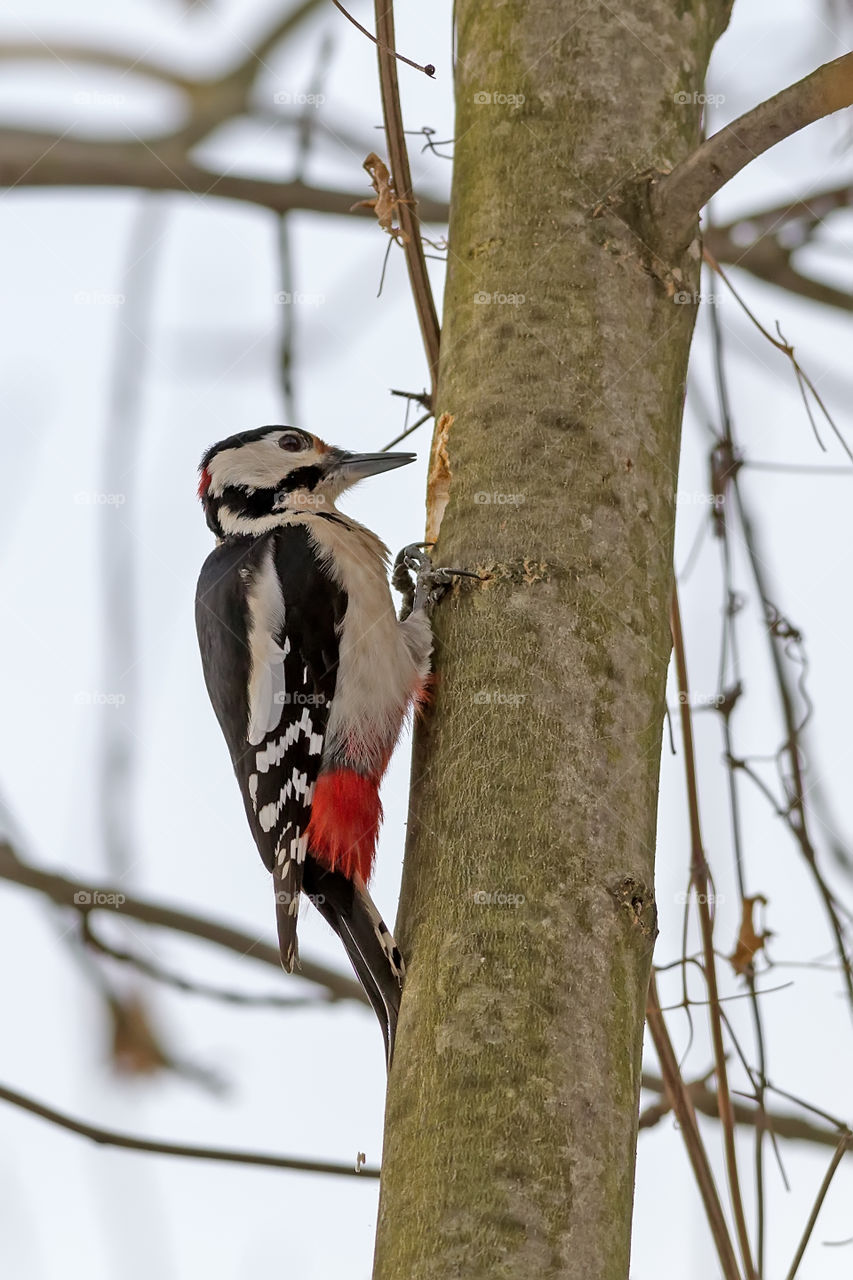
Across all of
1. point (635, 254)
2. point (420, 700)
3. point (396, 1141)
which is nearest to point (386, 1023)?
point (420, 700)

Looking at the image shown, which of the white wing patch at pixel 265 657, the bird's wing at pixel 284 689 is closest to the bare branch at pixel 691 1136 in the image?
the bird's wing at pixel 284 689

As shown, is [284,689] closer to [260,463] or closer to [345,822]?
[345,822]

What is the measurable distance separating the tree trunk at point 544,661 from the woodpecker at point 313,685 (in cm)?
46

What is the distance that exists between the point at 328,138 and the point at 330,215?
192 mm

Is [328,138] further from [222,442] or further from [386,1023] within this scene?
[386,1023]

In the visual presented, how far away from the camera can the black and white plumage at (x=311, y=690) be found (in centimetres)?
266

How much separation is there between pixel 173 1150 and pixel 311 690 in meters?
1.13

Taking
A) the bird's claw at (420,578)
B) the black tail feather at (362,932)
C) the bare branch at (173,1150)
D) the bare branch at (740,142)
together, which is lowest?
the bare branch at (173,1150)

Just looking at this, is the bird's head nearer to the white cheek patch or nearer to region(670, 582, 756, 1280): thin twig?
the white cheek patch

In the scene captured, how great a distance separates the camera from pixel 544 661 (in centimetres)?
186

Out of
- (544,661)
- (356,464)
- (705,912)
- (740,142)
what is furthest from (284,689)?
(740,142)

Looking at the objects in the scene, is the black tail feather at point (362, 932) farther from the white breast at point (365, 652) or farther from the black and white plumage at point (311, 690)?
the white breast at point (365, 652)

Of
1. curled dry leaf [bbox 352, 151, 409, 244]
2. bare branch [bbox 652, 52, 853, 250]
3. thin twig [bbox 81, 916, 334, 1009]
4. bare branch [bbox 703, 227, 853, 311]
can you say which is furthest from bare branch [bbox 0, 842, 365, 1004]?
bare branch [bbox 703, 227, 853, 311]

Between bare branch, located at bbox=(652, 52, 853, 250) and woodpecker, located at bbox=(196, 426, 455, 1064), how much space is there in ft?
2.47
